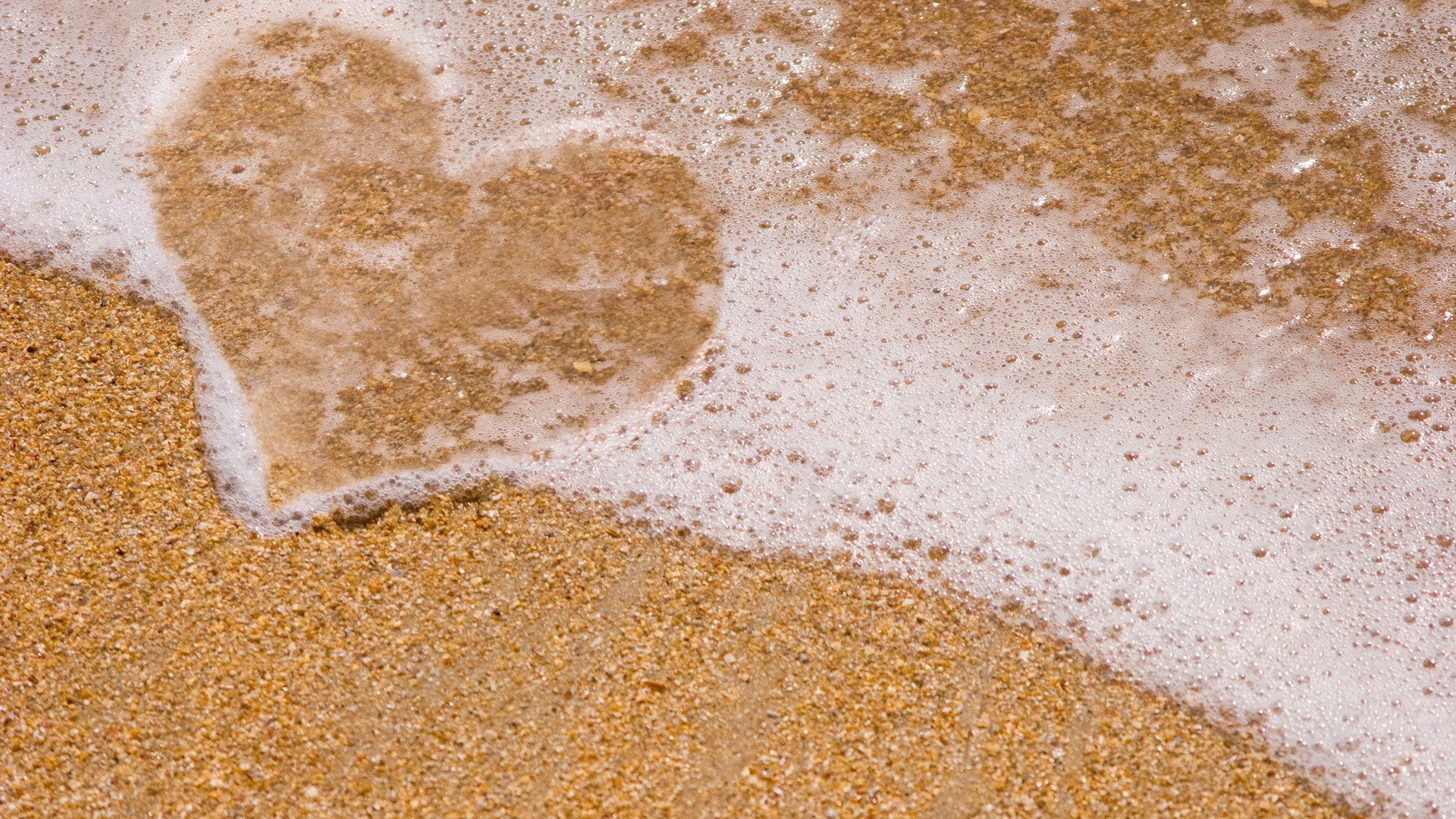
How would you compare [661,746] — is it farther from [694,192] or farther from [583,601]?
[694,192]

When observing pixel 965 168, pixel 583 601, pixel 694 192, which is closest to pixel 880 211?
pixel 965 168

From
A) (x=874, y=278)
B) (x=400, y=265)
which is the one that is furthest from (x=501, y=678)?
(x=874, y=278)

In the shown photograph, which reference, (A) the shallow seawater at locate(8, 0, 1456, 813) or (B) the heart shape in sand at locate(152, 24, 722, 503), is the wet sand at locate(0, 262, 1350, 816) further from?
(B) the heart shape in sand at locate(152, 24, 722, 503)

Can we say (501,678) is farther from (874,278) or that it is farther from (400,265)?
(874,278)

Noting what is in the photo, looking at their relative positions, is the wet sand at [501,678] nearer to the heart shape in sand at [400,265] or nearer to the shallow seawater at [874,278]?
the shallow seawater at [874,278]

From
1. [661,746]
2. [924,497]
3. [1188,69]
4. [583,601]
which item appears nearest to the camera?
[661,746]

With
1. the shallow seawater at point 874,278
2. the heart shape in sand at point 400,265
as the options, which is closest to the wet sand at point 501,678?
the shallow seawater at point 874,278
